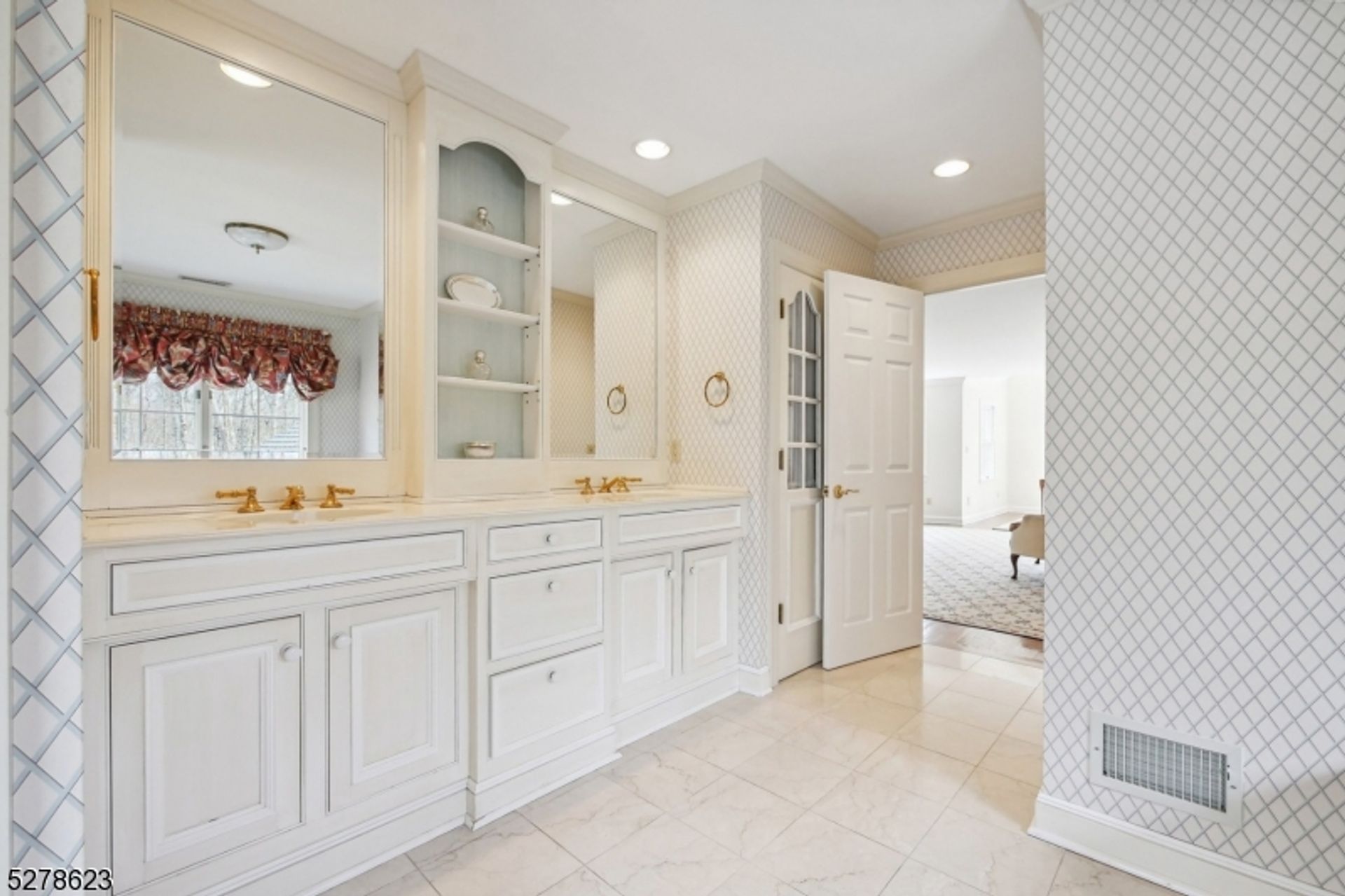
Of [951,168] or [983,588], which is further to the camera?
[983,588]

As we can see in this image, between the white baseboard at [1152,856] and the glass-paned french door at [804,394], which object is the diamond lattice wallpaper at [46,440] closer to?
the white baseboard at [1152,856]

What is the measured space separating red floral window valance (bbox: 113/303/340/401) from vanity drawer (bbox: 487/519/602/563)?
2.68 ft

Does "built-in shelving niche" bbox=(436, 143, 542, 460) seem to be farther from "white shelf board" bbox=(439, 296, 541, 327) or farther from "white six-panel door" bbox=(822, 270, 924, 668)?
"white six-panel door" bbox=(822, 270, 924, 668)

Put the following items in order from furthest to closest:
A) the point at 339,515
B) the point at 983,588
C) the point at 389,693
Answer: the point at 983,588
the point at 339,515
the point at 389,693

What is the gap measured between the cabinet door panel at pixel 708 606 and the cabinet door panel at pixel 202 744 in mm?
1489

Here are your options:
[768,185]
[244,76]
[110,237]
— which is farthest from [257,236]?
[768,185]

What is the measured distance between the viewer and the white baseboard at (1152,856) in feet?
4.75

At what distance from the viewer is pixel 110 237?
64.1 inches

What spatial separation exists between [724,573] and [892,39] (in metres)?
2.16

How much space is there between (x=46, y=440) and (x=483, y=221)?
6.51 ft

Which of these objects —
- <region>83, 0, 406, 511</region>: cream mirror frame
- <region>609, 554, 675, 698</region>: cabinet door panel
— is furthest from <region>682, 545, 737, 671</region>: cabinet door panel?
<region>83, 0, 406, 511</region>: cream mirror frame

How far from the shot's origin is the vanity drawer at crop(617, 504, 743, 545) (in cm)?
232

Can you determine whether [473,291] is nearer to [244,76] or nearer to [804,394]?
[244,76]

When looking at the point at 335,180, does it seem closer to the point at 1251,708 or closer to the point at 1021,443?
the point at 1251,708
